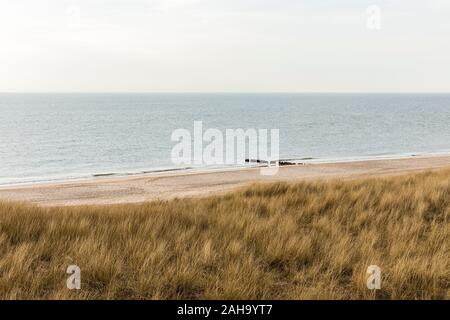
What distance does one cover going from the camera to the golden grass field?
5.50m

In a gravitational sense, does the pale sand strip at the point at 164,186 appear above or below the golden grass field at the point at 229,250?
below

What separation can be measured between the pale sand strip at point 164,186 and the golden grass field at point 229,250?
962cm

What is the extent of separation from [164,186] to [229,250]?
18.5 meters

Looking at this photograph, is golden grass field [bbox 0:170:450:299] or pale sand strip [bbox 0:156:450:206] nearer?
golden grass field [bbox 0:170:450:299]

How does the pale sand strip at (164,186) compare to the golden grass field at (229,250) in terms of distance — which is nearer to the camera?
the golden grass field at (229,250)

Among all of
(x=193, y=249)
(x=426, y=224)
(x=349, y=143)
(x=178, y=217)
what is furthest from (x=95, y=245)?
(x=349, y=143)

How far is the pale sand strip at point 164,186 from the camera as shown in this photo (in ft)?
68.2

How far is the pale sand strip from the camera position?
20.8 m

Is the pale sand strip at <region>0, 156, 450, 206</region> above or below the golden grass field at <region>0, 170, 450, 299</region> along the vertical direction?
below

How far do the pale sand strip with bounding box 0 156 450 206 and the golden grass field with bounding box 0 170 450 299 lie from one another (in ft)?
31.6

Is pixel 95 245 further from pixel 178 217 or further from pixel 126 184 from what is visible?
pixel 126 184

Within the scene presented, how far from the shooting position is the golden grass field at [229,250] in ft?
18.0

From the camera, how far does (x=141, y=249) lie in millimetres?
6574
